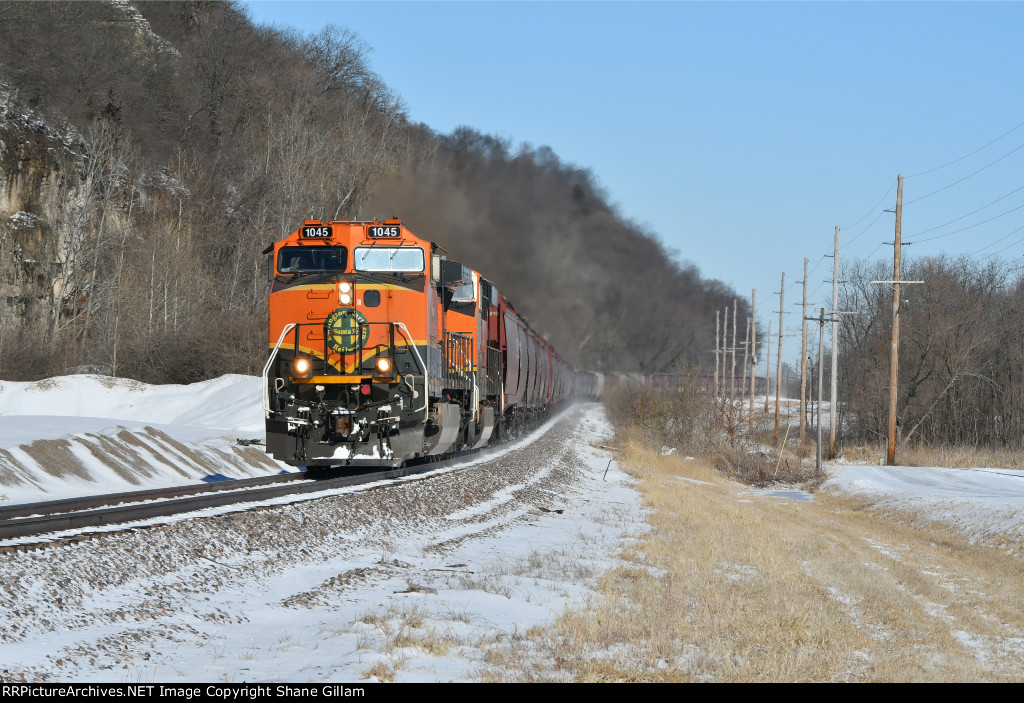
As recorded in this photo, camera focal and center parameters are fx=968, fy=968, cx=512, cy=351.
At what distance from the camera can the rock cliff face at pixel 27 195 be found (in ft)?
142

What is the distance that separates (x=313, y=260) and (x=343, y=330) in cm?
154

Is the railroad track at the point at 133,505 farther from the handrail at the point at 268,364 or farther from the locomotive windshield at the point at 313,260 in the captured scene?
the locomotive windshield at the point at 313,260

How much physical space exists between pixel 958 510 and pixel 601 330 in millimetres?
81681

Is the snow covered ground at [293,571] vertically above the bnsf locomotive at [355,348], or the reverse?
the bnsf locomotive at [355,348]

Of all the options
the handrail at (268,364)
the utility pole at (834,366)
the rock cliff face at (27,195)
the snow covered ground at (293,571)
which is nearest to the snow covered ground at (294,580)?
the snow covered ground at (293,571)

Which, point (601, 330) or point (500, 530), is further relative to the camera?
point (601, 330)

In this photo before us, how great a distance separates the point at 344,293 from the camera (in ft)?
51.1

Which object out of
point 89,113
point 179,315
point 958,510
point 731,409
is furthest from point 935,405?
point 89,113

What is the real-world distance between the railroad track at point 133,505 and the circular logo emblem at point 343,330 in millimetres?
2209

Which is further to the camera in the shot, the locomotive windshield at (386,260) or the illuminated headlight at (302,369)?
the locomotive windshield at (386,260)

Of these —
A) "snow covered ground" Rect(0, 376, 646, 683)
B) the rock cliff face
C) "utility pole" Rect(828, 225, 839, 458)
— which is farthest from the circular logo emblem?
the rock cliff face

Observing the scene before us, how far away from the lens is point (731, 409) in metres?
40.4

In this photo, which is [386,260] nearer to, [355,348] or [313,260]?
[313,260]
